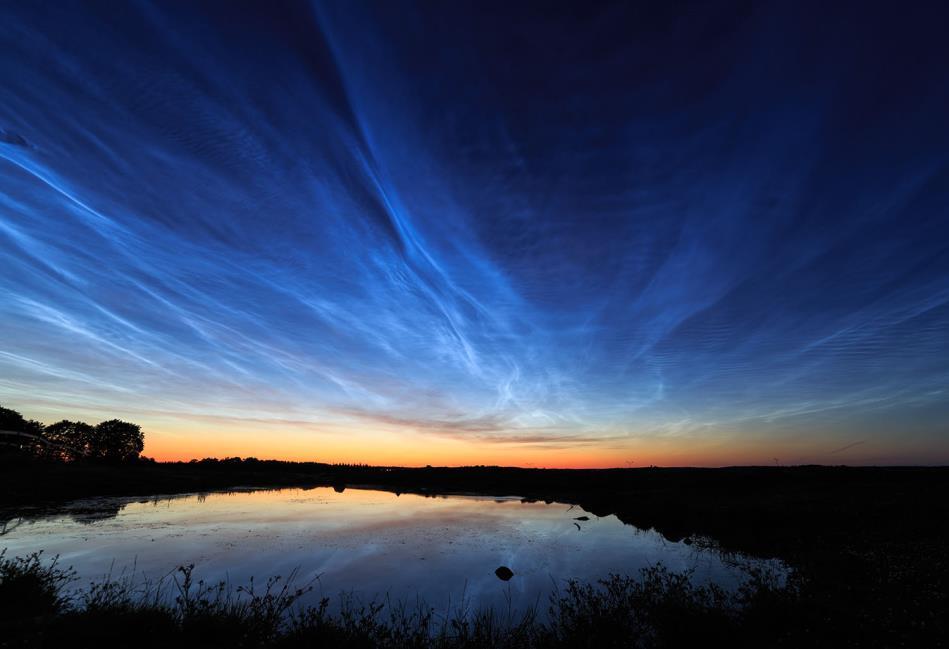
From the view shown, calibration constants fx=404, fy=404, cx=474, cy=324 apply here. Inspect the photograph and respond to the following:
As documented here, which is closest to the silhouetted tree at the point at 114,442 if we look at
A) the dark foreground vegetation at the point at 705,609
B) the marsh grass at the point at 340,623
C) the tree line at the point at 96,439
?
the tree line at the point at 96,439

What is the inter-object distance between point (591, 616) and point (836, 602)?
346 inches

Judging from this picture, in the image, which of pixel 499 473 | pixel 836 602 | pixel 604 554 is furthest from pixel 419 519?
pixel 499 473

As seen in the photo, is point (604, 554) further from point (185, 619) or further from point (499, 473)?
point (499, 473)

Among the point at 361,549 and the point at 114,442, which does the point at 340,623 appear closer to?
the point at 361,549

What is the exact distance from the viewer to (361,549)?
2814cm

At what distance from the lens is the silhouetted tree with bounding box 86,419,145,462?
367 ft

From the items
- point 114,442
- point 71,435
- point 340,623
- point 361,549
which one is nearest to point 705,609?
point 340,623

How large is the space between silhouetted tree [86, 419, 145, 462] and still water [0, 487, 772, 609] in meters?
90.0

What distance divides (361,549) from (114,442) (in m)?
129

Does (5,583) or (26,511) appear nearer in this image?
(5,583)

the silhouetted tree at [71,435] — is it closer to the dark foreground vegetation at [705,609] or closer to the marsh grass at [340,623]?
the dark foreground vegetation at [705,609]

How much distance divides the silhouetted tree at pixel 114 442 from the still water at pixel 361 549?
90.0 m

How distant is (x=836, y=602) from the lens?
1416 cm

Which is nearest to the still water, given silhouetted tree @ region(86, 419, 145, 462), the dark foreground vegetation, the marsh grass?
the dark foreground vegetation
